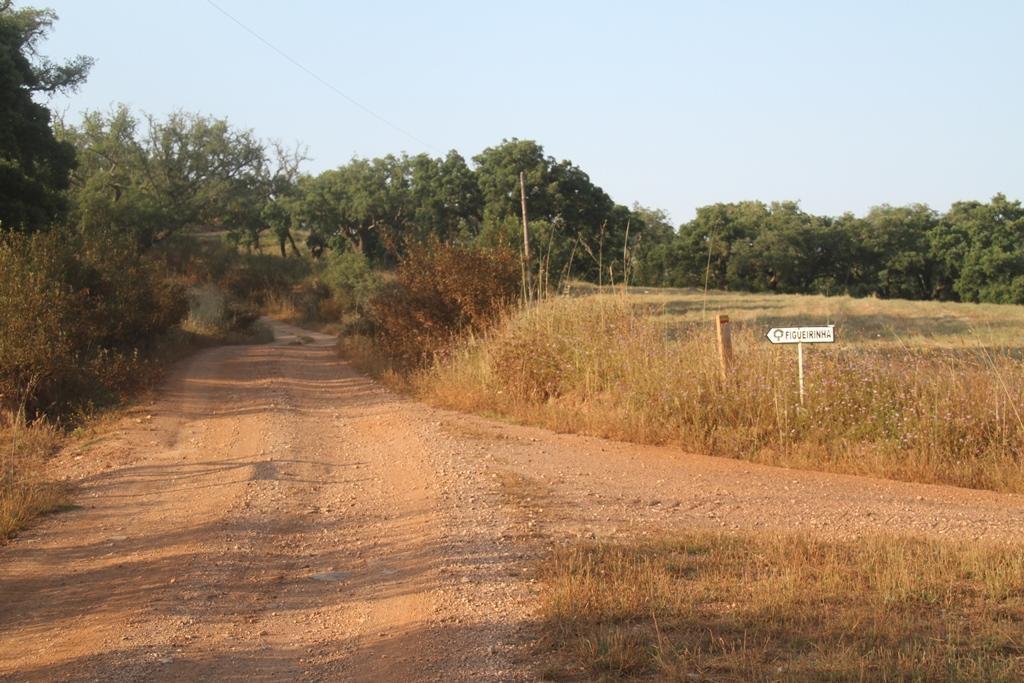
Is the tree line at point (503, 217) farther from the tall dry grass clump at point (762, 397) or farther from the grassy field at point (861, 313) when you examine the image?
the tall dry grass clump at point (762, 397)

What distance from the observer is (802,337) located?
10992mm

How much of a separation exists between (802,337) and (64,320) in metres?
11.1

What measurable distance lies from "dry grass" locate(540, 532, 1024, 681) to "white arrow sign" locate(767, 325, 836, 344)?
4340 millimetres

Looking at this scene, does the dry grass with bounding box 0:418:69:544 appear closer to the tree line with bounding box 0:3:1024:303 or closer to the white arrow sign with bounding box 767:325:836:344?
the white arrow sign with bounding box 767:325:836:344

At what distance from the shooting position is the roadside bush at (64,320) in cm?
1270

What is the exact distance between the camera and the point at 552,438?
12.3 metres

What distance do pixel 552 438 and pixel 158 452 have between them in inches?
193

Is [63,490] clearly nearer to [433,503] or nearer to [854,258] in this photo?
[433,503]

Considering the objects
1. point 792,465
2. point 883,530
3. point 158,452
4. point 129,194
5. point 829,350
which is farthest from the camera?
point 129,194

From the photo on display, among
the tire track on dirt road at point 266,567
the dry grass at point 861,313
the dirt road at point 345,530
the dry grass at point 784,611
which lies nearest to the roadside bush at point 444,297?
the dirt road at point 345,530

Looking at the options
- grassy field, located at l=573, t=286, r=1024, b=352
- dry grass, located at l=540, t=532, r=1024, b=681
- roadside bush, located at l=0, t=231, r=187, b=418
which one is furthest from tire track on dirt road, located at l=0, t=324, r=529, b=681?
grassy field, located at l=573, t=286, r=1024, b=352

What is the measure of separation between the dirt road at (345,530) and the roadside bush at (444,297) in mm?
4768

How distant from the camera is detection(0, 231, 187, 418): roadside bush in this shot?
12.7 meters

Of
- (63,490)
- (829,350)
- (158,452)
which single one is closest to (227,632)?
(63,490)
